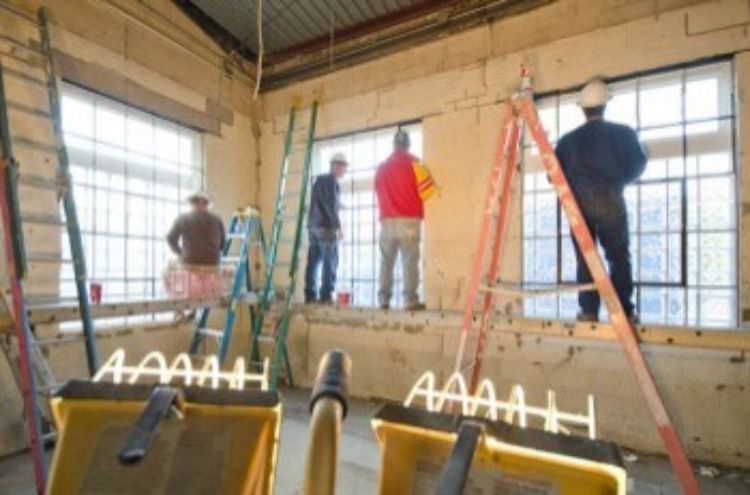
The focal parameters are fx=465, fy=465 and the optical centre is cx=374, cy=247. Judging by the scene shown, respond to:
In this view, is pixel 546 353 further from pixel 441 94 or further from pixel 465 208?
pixel 441 94

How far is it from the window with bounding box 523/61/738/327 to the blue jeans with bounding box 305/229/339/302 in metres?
2.11

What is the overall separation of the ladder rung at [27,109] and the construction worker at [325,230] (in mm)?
2104

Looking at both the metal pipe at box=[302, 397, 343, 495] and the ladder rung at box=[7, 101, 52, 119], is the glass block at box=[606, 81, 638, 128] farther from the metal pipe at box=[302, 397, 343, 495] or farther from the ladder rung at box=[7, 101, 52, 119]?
the ladder rung at box=[7, 101, 52, 119]

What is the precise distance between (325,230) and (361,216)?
550mm

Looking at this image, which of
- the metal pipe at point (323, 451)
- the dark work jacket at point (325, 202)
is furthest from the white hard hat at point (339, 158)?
the metal pipe at point (323, 451)

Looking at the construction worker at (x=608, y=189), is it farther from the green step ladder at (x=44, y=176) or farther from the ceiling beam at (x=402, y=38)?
the green step ladder at (x=44, y=176)

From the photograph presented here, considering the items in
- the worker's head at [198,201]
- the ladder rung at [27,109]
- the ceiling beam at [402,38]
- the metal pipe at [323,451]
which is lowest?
the metal pipe at [323,451]

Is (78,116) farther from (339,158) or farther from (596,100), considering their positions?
(596,100)

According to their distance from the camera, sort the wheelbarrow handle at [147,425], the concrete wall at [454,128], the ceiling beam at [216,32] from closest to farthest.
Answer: the wheelbarrow handle at [147,425]
the concrete wall at [454,128]
the ceiling beam at [216,32]

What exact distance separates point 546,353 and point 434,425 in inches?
120

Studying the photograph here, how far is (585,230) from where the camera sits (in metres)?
1.82

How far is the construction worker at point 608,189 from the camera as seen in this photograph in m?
2.47

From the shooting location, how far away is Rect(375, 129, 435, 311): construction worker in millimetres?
3898

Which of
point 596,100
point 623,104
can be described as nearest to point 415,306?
point 596,100
